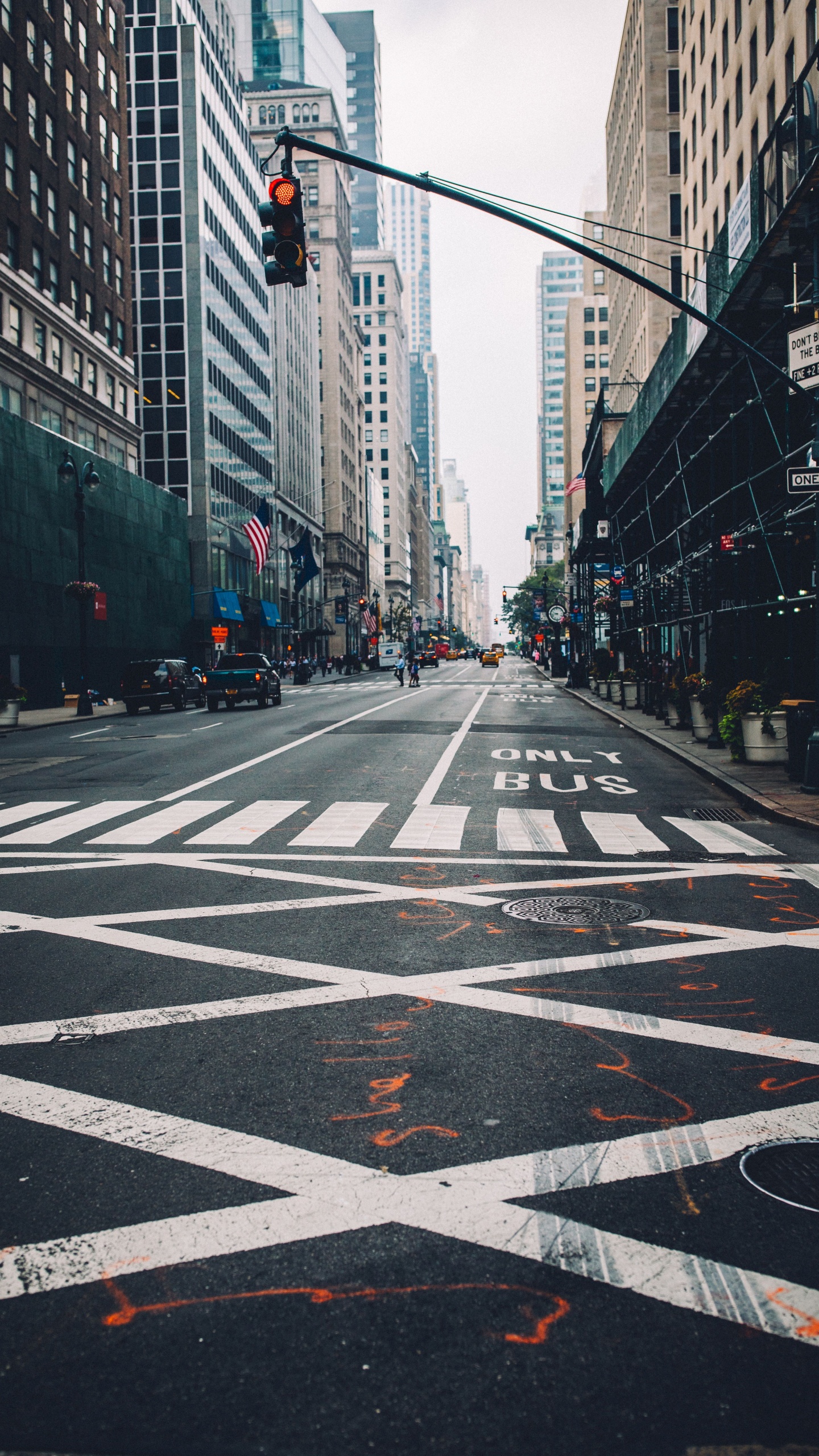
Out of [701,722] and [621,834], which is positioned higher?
[701,722]

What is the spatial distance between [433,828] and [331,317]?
458 ft

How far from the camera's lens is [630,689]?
35125 mm

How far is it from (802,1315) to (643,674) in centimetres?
3195

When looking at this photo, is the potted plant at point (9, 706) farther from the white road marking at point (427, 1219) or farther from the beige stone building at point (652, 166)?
the beige stone building at point (652, 166)

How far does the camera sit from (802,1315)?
9.89 ft

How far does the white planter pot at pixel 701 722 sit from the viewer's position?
Result: 22.2m

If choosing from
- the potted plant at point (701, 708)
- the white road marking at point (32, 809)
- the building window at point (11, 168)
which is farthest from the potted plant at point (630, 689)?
the building window at point (11, 168)

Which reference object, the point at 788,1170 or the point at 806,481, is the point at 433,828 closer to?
the point at 806,481

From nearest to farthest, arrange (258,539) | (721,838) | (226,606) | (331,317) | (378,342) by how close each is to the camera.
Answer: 1. (721,838)
2. (258,539)
3. (226,606)
4. (331,317)
5. (378,342)

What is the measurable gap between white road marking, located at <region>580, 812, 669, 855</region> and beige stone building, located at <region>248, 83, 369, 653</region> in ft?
388

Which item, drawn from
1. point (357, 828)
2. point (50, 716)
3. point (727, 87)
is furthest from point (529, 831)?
point (727, 87)

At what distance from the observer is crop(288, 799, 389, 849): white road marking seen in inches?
455

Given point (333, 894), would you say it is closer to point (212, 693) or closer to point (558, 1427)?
point (558, 1427)

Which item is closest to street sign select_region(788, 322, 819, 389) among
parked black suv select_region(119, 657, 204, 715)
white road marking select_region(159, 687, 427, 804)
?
white road marking select_region(159, 687, 427, 804)
